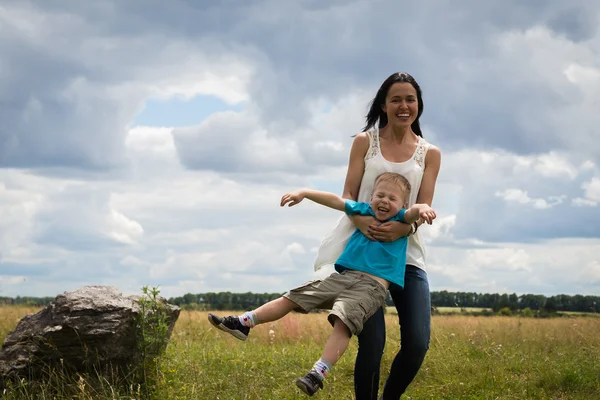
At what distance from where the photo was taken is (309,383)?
15.0 feet

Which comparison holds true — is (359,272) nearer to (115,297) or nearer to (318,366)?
(318,366)

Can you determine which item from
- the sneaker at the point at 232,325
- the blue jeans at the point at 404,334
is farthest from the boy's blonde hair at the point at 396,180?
the sneaker at the point at 232,325

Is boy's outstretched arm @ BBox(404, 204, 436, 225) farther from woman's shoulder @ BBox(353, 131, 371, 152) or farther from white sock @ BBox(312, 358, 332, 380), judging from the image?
white sock @ BBox(312, 358, 332, 380)

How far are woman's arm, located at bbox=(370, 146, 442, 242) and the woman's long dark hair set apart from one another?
37cm

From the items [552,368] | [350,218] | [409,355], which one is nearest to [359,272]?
[350,218]

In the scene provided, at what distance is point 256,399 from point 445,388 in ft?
8.17

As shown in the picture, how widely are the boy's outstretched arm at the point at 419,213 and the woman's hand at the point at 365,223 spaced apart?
0.24 meters

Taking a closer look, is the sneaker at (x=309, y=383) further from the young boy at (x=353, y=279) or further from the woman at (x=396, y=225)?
the woman at (x=396, y=225)

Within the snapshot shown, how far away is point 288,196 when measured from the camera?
5.01 m

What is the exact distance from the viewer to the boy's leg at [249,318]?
4945mm

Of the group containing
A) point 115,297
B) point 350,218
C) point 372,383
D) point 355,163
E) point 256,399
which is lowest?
point 256,399

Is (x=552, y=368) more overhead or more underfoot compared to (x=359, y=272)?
more underfoot

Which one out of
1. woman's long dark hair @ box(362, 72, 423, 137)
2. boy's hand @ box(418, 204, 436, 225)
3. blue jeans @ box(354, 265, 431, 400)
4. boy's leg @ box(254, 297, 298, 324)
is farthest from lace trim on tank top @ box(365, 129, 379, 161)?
boy's leg @ box(254, 297, 298, 324)

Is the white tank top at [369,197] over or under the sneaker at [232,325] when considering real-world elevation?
over
